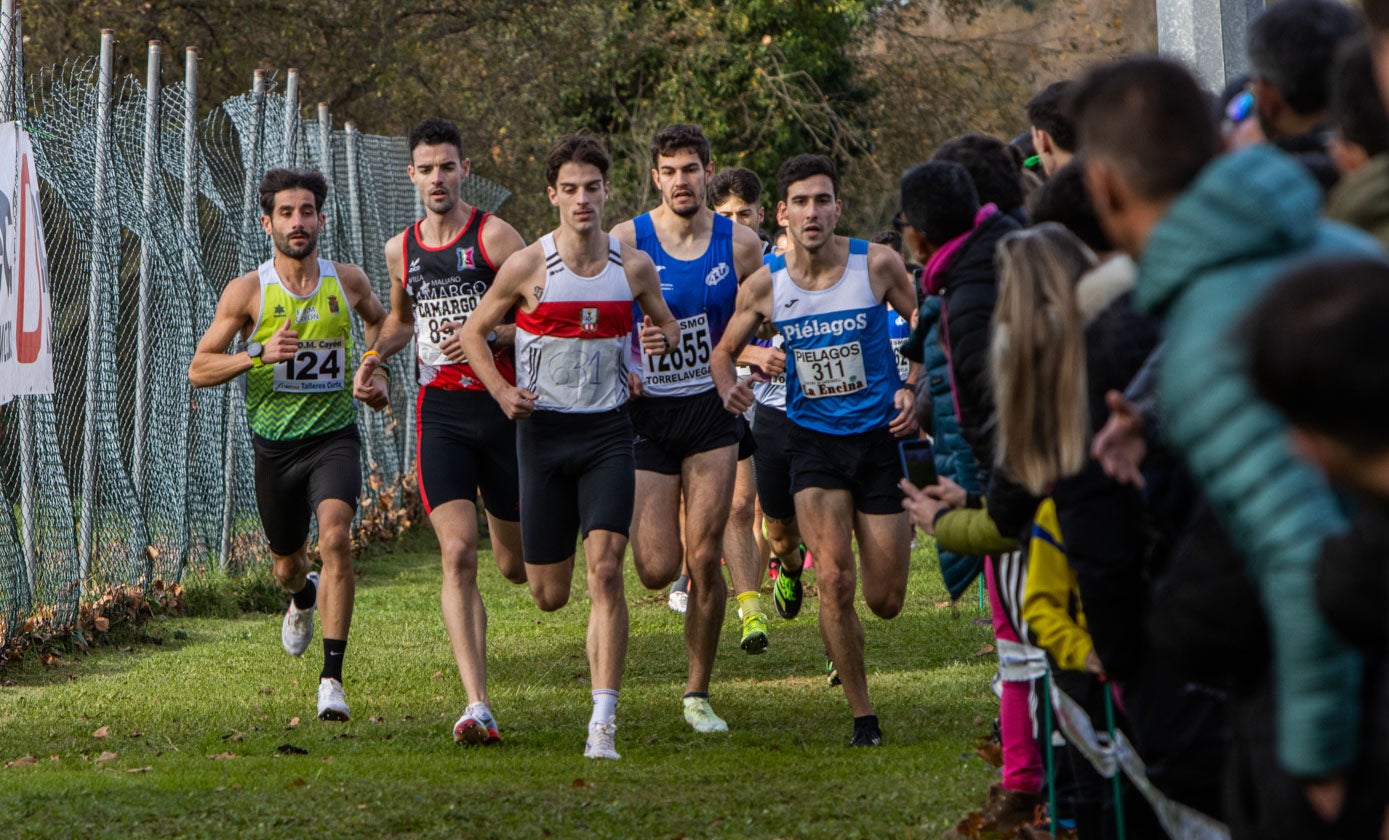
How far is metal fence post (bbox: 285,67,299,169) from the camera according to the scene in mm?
14344

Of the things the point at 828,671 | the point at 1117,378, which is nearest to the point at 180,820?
the point at 1117,378

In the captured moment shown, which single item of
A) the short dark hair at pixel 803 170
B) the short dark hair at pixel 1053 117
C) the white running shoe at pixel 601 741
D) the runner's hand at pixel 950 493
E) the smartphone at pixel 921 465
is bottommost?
the white running shoe at pixel 601 741

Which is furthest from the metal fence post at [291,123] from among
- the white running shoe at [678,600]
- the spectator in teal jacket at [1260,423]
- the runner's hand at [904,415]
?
the spectator in teal jacket at [1260,423]

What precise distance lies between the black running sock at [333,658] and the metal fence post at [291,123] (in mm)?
6621

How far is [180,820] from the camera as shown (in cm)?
601

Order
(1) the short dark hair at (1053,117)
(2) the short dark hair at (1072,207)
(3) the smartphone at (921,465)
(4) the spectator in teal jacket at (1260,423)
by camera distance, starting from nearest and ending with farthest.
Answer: (4) the spectator in teal jacket at (1260,423), (2) the short dark hair at (1072,207), (1) the short dark hair at (1053,117), (3) the smartphone at (921,465)

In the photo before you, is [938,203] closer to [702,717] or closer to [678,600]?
[702,717]

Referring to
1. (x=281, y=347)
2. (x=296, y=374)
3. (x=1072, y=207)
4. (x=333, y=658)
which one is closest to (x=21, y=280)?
(x=296, y=374)

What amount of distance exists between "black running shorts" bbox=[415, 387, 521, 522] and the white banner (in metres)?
2.05

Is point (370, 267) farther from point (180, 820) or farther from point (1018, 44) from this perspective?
point (1018, 44)

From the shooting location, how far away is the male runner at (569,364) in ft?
25.6

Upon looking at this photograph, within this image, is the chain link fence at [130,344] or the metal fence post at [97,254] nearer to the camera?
the chain link fence at [130,344]

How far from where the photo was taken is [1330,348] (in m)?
2.28

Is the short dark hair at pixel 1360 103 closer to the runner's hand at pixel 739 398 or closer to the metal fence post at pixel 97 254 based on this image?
the runner's hand at pixel 739 398
